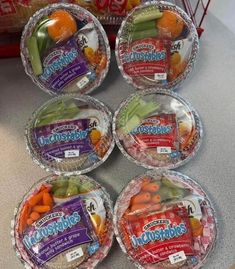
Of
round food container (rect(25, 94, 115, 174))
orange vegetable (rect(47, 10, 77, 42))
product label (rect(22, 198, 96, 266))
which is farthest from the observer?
orange vegetable (rect(47, 10, 77, 42))

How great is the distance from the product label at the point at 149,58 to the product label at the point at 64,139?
0.69 feet

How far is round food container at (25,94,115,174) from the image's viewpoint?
37.2 inches

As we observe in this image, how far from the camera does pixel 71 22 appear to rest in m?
1.05

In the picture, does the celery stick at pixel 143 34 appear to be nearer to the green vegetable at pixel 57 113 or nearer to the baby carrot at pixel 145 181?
the green vegetable at pixel 57 113

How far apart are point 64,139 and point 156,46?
36 centimetres

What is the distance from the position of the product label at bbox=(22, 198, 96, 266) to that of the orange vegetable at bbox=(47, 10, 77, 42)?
18.5 inches

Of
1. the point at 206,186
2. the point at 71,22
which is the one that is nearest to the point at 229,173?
the point at 206,186

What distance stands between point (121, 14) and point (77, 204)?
570 millimetres

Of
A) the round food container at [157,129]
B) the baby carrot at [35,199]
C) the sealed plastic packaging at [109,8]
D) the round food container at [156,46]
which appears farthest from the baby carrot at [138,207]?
the sealed plastic packaging at [109,8]

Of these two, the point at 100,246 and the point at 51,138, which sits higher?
the point at 51,138

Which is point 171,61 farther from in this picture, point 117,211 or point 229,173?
point 117,211

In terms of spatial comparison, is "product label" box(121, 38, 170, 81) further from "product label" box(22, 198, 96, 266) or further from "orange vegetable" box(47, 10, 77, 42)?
"product label" box(22, 198, 96, 266)

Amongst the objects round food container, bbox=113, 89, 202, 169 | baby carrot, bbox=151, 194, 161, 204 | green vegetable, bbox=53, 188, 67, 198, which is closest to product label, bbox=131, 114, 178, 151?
round food container, bbox=113, 89, 202, 169

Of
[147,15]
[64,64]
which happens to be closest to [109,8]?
[147,15]
